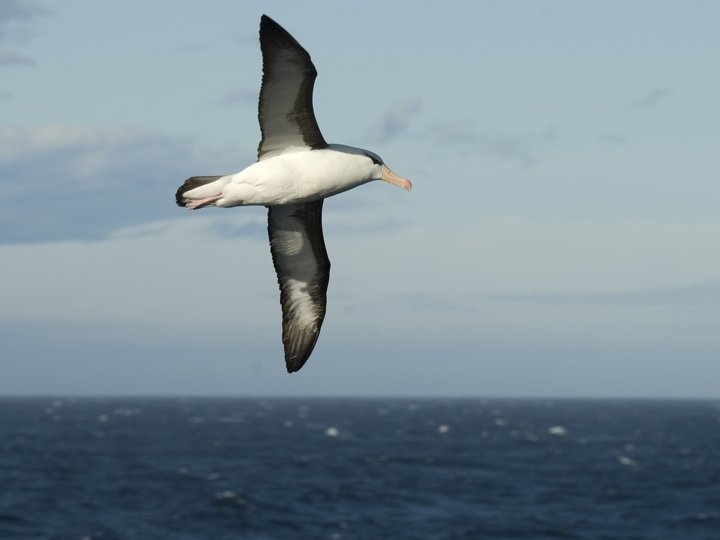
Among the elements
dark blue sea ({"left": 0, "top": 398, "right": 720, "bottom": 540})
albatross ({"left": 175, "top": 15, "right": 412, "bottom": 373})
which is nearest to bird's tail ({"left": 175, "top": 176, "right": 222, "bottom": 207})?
albatross ({"left": 175, "top": 15, "right": 412, "bottom": 373})

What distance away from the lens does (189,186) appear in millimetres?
14297

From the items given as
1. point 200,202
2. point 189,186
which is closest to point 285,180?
point 200,202

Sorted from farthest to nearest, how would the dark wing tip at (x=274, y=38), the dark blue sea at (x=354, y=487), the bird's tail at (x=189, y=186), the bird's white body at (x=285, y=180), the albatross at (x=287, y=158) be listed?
1. the dark blue sea at (x=354, y=487)
2. the bird's tail at (x=189, y=186)
3. the bird's white body at (x=285, y=180)
4. the albatross at (x=287, y=158)
5. the dark wing tip at (x=274, y=38)

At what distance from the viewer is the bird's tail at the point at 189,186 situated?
14.3 meters

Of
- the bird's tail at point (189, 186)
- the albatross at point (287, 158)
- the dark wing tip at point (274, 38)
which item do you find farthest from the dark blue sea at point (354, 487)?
the dark wing tip at point (274, 38)

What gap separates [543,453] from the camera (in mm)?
138375

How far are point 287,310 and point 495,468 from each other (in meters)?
108

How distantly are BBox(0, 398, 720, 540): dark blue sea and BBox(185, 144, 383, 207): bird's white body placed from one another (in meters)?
67.8

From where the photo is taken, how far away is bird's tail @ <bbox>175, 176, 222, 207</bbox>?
14.3 m

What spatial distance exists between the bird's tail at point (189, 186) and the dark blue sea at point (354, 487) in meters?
68.0

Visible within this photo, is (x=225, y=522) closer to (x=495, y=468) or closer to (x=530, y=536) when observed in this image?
(x=530, y=536)

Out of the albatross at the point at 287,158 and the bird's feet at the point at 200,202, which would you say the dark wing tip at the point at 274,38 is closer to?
the albatross at the point at 287,158

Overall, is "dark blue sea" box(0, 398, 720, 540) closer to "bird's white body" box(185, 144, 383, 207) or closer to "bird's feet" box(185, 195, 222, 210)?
"bird's white body" box(185, 144, 383, 207)

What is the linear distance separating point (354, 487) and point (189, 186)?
93.0 meters
